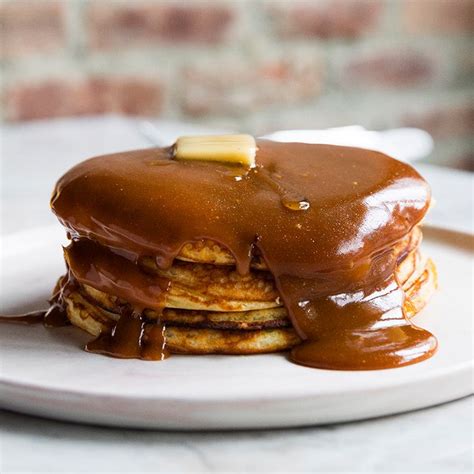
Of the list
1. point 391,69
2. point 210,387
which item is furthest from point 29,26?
point 210,387

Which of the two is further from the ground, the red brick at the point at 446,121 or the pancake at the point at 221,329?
the pancake at the point at 221,329

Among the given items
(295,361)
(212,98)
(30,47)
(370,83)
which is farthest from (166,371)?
(370,83)

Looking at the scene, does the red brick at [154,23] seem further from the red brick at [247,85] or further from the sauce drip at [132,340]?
the sauce drip at [132,340]

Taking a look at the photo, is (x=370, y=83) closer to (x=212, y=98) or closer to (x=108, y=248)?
(x=212, y=98)

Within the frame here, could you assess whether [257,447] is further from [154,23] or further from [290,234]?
[154,23]

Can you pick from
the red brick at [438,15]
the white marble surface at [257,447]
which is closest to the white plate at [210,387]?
the white marble surface at [257,447]

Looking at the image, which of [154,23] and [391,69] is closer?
[154,23]

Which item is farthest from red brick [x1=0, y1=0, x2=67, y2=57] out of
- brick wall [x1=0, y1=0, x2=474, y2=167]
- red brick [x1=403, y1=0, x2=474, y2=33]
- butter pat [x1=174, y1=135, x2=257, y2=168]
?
butter pat [x1=174, y1=135, x2=257, y2=168]
